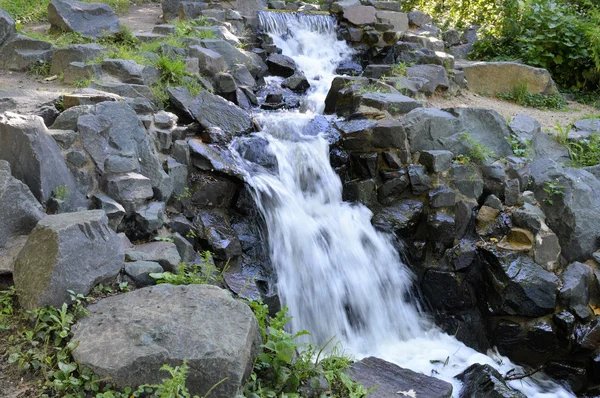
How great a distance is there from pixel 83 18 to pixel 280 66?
323 cm

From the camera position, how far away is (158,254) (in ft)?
13.7

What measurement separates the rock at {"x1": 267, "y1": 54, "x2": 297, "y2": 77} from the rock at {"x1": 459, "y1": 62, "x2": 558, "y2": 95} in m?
3.00

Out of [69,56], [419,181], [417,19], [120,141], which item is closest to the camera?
[120,141]

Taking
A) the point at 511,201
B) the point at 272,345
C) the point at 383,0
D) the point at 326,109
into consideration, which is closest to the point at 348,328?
the point at 272,345

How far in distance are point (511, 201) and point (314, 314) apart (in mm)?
2750

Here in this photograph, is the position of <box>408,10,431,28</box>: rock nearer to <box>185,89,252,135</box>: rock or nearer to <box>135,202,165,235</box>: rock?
<box>185,89,252,135</box>: rock

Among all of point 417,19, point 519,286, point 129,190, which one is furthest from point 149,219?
point 417,19

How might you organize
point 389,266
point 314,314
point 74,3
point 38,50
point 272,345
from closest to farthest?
point 272,345, point 314,314, point 389,266, point 38,50, point 74,3

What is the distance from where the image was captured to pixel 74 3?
338 inches

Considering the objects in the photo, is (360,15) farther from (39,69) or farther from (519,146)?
(39,69)

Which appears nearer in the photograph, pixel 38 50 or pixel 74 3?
pixel 38 50

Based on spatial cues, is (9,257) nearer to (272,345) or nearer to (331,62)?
(272,345)

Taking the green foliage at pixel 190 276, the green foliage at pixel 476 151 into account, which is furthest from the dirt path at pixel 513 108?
the green foliage at pixel 190 276

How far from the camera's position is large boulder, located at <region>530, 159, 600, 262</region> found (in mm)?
5980
